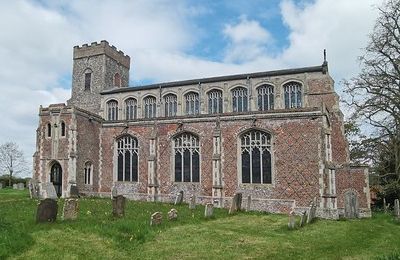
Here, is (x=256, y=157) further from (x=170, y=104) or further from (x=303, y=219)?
(x=170, y=104)

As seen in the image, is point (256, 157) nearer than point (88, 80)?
Yes

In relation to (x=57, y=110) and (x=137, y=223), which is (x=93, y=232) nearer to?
(x=137, y=223)

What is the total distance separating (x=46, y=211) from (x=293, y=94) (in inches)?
860

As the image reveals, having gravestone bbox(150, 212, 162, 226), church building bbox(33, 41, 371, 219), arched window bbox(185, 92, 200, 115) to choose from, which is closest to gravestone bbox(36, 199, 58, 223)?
gravestone bbox(150, 212, 162, 226)

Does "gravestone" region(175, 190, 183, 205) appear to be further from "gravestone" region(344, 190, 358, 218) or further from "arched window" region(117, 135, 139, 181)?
"gravestone" region(344, 190, 358, 218)

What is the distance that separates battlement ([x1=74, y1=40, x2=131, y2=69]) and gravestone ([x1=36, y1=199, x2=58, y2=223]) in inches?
1083

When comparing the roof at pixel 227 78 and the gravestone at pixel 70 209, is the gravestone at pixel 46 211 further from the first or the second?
the roof at pixel 227 78

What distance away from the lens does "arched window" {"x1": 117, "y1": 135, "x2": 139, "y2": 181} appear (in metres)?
25.8

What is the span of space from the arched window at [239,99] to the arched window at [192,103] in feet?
10.3

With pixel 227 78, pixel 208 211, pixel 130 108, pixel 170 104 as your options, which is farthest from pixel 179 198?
pixel 130 108

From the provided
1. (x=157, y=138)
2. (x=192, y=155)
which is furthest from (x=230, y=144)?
(x=157, y=138)

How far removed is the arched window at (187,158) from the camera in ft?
78.4

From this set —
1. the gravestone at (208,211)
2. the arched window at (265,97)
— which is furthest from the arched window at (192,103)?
the gravestone at (208,211)

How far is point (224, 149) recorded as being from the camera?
22.9 meters
